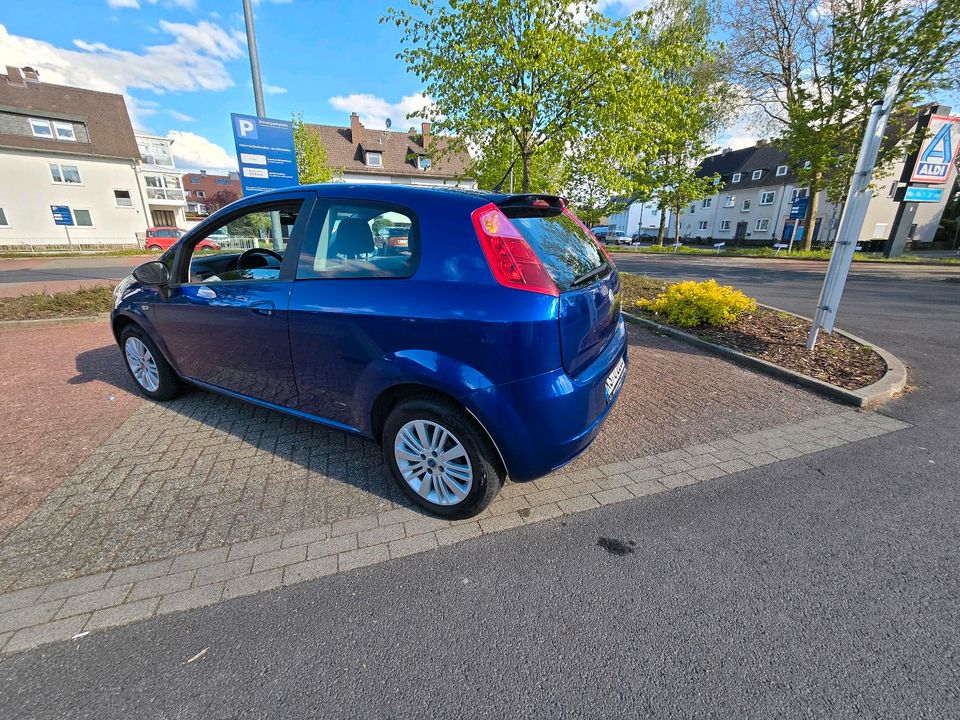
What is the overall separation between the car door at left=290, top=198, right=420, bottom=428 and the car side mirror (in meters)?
1.65

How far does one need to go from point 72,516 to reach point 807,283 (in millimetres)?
16500

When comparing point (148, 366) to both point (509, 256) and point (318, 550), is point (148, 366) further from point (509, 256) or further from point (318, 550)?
point (509, 256)

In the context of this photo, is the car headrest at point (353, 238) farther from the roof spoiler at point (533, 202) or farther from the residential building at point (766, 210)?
the residential building at point (766, 210)

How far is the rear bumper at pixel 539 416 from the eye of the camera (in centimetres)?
213

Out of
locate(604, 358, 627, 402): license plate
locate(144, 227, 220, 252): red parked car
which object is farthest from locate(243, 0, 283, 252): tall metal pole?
locate(144, 227, 220, 252): red parked car

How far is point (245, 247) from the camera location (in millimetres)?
4020

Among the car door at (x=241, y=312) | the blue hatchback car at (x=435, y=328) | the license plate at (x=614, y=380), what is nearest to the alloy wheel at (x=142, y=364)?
the car door at (x=241, y=312)

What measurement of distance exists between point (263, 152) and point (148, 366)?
5816 millimetres

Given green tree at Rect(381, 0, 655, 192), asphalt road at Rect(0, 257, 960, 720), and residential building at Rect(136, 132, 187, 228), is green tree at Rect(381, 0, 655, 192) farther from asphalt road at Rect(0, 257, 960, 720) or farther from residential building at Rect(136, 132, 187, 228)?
residential building at Rect(136, 132, 187, 228)

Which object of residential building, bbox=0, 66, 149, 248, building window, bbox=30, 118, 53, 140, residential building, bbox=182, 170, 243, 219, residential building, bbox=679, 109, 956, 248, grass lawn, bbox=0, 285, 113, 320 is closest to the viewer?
grass lawn, bbox=0, 285, 113, 320

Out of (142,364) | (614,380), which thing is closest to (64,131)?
(142,364)

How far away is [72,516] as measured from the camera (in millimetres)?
2555

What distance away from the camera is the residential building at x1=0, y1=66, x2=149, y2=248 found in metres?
28.2

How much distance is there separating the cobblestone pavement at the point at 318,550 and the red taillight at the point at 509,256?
141 cm
